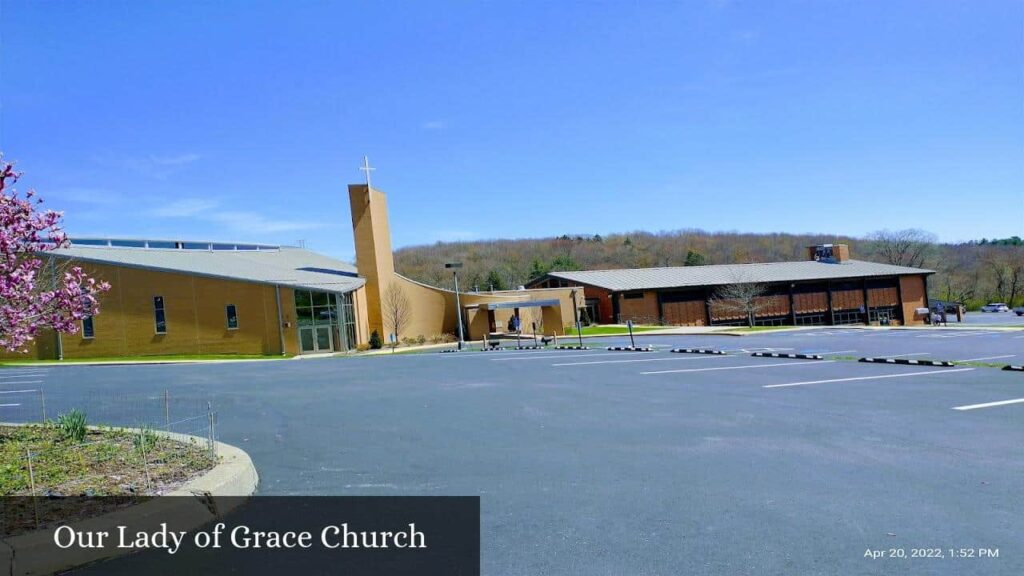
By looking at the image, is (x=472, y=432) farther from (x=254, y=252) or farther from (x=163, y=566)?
(x=254, y=252)

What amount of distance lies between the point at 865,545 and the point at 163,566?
492cm

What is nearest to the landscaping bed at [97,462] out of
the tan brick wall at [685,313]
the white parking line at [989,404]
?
the white parking line at [989,404]

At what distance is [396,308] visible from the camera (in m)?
43.4

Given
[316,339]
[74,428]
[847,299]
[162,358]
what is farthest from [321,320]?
[847,299]

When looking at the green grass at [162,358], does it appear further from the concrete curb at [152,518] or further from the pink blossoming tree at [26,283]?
the concrete curb at [152,518]

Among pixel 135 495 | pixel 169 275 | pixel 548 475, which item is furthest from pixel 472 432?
pixel 169 275

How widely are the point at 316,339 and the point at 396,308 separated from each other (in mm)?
7028

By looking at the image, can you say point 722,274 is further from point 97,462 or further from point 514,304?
point 97,462

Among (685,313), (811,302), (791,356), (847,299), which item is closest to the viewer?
(791,356)

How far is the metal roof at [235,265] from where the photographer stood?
35.6 m

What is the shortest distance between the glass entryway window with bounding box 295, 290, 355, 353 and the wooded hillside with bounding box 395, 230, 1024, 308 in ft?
122

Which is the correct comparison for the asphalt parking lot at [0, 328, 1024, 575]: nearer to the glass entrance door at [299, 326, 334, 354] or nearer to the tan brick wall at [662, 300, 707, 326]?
the glass entrance door at [299, 326, 334, 354]

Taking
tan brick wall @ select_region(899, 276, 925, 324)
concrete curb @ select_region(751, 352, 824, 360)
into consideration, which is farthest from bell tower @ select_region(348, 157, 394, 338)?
tan brick wall @ select_region(899, 276, 925, 324)

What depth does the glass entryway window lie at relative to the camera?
120 feet
